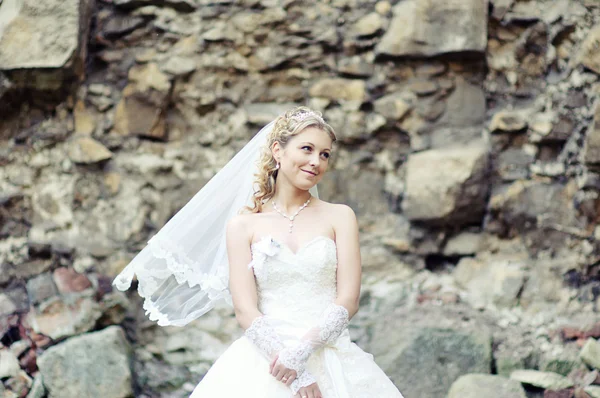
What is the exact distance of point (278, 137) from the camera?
136 inches

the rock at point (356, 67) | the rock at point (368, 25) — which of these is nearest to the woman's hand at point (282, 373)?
the rock at point (356, 67)

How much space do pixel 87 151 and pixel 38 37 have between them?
0.99 metres

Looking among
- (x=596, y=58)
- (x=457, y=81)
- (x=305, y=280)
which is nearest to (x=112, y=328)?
(x=305, y=280)

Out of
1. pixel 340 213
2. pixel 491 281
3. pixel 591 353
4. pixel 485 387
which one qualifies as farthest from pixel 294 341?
pixel 491 281

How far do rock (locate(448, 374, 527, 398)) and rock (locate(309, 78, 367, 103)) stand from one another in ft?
8.15

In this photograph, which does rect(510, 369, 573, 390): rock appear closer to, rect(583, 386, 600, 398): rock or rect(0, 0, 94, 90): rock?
rect(583, 386, 600, 398): rock

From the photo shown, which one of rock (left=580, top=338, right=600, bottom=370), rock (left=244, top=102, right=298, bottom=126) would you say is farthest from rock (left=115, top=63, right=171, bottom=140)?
rock (left=580, top=338, right=600, bottom=370)

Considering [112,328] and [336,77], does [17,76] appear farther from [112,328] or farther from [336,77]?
[336,77]

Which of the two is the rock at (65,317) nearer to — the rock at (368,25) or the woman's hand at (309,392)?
the woman's hand at (309,392)

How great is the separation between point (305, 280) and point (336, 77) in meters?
3.15

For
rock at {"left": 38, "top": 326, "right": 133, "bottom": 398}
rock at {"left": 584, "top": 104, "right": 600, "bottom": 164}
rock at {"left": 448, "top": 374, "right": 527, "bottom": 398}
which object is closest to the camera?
rock at {"left": 448, "top": 374, "right": 527, "bottom": 398}

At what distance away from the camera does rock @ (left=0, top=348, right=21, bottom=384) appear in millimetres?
5332

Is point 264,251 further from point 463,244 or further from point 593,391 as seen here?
point 463,244

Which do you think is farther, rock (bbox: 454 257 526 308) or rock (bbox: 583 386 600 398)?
rock (bbox: 454 257 526 308)
